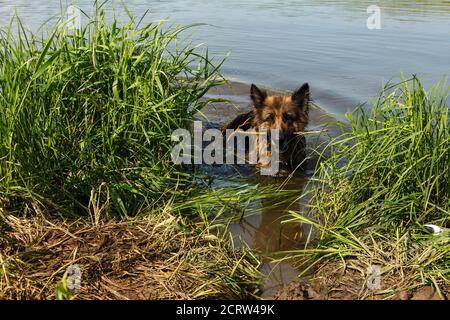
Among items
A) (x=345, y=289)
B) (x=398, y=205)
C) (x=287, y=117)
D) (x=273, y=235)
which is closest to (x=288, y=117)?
(x=287, y=117)

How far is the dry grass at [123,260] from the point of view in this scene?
324cm

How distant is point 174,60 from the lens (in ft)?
16.8

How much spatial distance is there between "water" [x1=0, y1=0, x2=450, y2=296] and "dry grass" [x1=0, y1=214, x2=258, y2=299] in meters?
0.42

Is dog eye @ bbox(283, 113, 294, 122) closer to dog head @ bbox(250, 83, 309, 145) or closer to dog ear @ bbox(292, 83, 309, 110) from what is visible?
dog head @ bbox(250, 83, 309, 145)

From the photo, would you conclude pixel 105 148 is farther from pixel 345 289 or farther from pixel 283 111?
pixel 283 111

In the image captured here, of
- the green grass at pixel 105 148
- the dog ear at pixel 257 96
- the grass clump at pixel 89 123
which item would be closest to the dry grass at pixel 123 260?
the green grass at pixel 105 148

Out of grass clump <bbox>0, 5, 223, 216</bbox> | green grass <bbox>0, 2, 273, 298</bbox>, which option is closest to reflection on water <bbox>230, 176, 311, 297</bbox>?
green grass <bbox>0, 2, 273, 298</bbox>

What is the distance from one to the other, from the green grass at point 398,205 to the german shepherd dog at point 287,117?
70.2 inches

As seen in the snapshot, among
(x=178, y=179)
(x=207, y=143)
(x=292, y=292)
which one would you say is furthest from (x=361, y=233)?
(x=207, y=143)

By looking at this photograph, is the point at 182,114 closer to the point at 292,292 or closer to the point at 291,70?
the point at 292,292

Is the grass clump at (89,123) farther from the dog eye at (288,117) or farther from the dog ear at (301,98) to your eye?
the dog ear at (301,98)

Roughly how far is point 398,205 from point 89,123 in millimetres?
2633

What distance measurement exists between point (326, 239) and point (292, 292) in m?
0.64
